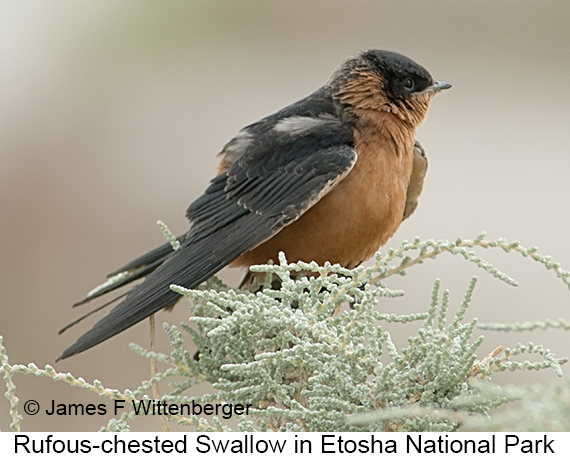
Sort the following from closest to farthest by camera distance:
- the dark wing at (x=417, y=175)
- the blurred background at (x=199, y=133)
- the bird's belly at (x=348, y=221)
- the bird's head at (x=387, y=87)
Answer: the bird's belly at (x=348, y=221) → the bird's head at (x=387, y=87) → the dark wing at (x=417, y=175) → the blurred background at (x=199, y=133)

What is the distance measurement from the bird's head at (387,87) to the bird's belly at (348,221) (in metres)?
0.26

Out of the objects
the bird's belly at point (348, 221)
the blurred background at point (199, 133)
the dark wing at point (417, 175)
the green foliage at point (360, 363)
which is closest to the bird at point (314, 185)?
the bird's belly at point (348, 221)

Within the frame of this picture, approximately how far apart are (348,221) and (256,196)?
1.08 feet

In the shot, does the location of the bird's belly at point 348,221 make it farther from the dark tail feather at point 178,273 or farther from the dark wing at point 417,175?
the dark wing at point 417,175

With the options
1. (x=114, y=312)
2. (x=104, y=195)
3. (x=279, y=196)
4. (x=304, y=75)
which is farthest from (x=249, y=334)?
(x=304, y=75)

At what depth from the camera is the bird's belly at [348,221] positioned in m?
2.74

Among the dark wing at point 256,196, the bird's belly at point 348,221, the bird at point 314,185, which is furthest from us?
the bird's belly at point 348,221

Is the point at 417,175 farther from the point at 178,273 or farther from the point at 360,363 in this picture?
the point at 360,363

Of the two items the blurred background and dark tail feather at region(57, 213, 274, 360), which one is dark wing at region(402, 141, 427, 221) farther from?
the blurred background

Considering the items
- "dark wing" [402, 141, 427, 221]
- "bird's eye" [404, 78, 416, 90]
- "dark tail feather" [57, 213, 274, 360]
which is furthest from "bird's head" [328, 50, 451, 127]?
"dark tail feather" [57, 213, 274, 360]

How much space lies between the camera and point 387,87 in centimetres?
307

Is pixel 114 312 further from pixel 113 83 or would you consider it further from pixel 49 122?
pixel 113 83

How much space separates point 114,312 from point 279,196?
74cm

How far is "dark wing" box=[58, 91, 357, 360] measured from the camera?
8.10ft
